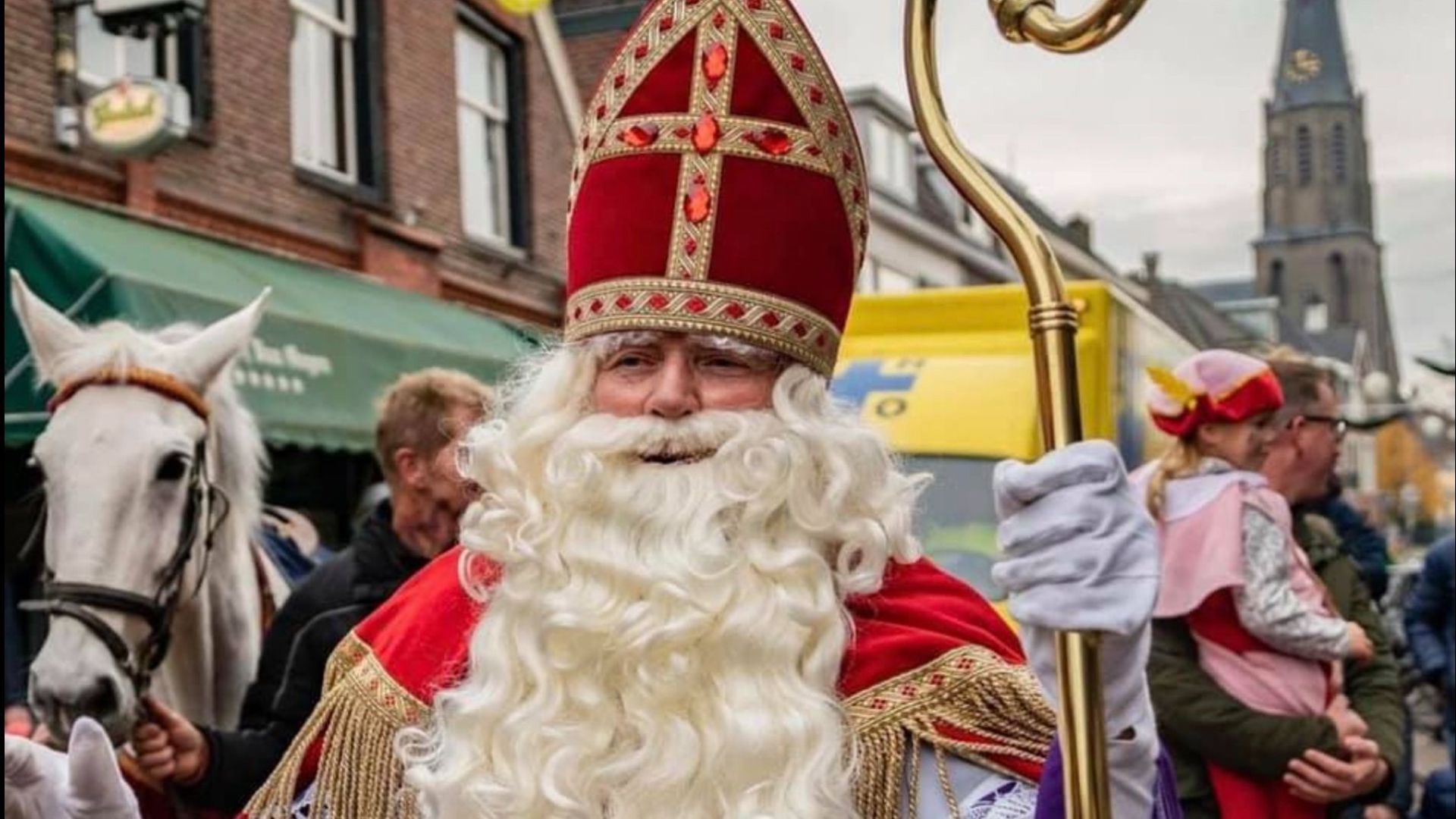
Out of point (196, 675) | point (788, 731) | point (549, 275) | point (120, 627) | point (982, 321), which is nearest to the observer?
point (788, 731)

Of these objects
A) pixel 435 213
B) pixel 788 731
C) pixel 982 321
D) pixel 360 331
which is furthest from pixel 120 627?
pixel 435 213

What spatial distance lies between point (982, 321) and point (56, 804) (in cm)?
552

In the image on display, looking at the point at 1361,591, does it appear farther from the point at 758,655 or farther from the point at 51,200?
the point at 51,200

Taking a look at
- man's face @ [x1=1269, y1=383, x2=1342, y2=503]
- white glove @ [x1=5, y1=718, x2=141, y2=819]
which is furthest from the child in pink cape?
white glove @ [x1=5, y1=718, x2=141, y2=819]

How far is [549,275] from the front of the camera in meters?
14.1

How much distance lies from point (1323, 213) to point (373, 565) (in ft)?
321

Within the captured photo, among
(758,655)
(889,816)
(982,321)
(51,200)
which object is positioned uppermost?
(51,200)

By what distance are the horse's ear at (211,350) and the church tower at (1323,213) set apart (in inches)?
3157

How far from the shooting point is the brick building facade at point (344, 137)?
29.2ft

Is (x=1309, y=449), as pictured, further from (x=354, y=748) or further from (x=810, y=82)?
(x=354, y=748)

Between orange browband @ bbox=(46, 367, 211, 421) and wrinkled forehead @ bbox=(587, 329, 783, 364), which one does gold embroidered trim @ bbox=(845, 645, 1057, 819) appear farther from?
orange browband @ bbox=(46, 367, 211, 421)

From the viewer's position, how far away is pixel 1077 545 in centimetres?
171

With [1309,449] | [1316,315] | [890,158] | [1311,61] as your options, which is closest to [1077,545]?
[1309,449]

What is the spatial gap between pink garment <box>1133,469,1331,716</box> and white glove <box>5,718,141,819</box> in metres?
2.63
